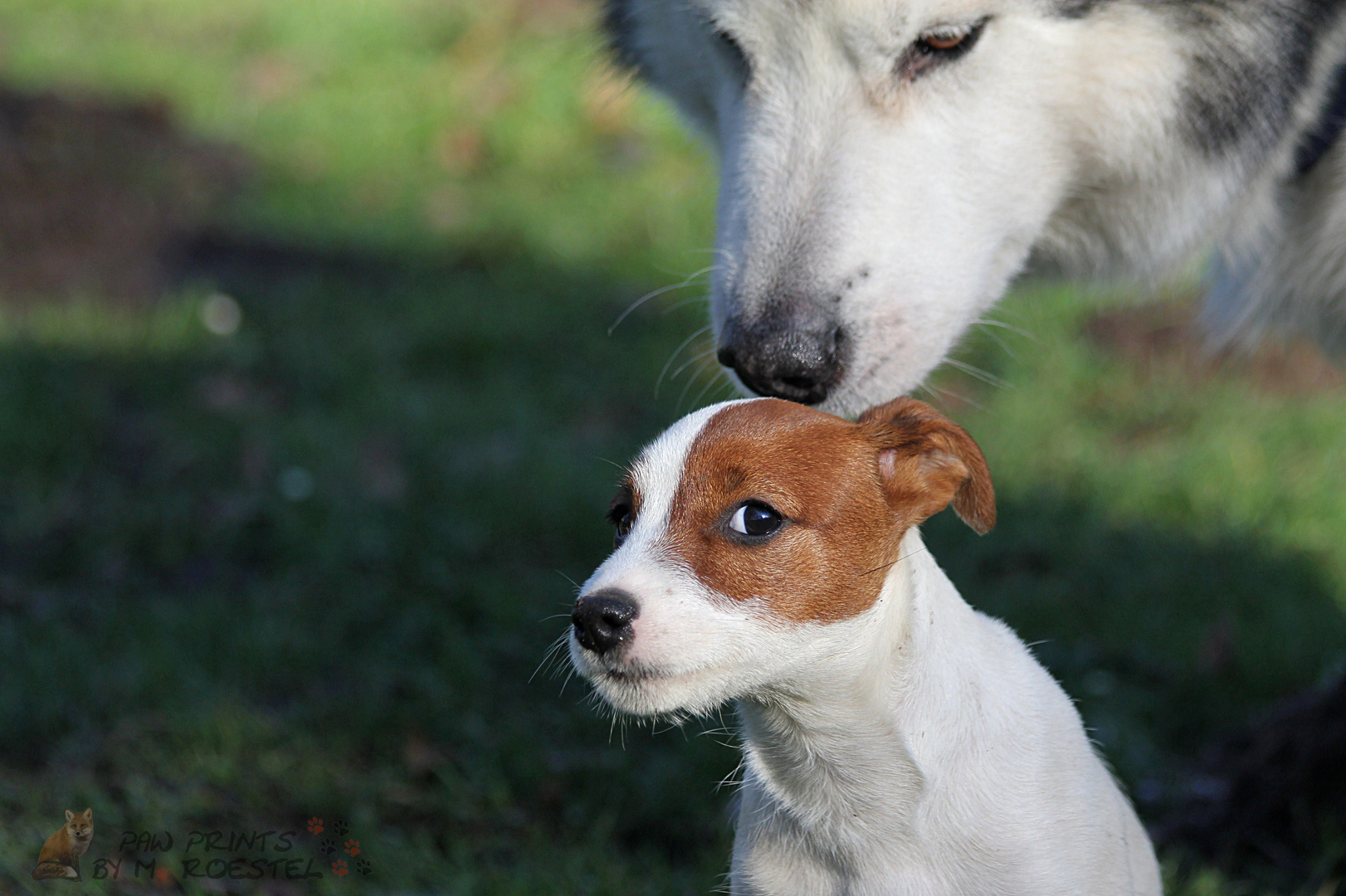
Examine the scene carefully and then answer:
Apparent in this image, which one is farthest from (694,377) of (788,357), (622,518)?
(622,518)

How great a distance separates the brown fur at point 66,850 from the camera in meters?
2.71

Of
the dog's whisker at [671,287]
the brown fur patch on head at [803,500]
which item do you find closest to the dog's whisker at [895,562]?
the brown fur patch on head at [803,500]

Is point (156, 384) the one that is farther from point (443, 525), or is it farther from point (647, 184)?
point (647, 184)

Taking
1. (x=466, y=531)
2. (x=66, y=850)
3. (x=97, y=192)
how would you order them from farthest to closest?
(x=97, y=192) < (x=466, y=531) < (x=66, y=850)

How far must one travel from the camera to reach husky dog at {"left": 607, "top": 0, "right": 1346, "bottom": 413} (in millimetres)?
2709

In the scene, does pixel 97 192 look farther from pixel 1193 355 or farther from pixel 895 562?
pixel 895 562

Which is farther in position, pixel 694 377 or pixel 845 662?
pixel 694 377

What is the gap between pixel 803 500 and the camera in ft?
6.46

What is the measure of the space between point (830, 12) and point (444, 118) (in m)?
5.95

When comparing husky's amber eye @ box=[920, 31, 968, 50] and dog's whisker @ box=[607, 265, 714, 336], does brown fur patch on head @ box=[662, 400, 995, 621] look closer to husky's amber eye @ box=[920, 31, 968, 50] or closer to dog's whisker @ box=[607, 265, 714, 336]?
dog's whisker @ box=[607, 265, 714, 336]

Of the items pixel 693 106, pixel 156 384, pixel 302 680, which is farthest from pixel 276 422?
pixel 693 106

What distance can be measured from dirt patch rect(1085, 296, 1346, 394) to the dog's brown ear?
3795mm

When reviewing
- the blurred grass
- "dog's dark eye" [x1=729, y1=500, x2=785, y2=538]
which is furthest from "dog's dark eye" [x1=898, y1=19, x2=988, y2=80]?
the blurred grass

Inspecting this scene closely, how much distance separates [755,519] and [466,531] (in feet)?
9.16
